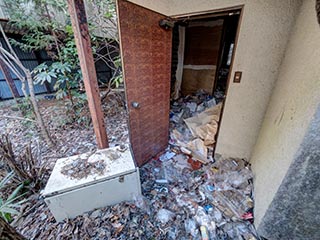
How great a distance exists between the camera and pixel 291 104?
1075 mm

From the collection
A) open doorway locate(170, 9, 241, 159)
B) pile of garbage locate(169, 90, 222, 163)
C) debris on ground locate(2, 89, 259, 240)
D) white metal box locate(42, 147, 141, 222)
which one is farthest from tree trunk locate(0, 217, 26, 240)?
open doorway locate(170, 9, 241, 159)

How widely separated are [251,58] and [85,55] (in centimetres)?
160

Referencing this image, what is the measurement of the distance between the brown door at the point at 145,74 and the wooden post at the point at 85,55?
0.92 feet

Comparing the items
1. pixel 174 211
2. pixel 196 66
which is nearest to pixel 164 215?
pixel 174 211

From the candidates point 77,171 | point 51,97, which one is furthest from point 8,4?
point 77,171

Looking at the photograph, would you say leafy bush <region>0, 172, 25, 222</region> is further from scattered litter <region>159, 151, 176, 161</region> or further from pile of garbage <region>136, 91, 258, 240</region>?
scattered litter <region>159, 151, 176, 161</region>

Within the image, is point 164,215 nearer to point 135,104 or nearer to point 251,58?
point 135,104

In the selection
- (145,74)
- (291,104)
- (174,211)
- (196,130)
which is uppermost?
(145,74)

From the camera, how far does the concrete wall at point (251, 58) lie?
4.50 feet

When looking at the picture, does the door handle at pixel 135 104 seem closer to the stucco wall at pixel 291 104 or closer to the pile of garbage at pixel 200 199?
the pile of garbage at pixel 200 199

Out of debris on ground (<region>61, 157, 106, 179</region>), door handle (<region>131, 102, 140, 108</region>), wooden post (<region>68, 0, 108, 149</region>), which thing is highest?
wooden post (<region>68, 0, 108, 149</region>)

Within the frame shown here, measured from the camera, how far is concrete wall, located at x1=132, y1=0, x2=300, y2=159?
4.50 feet

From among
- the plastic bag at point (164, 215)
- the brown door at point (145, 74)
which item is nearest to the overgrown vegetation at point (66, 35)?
the brown door at point (145, 74)

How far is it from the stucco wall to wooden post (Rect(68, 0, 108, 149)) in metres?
1.56
